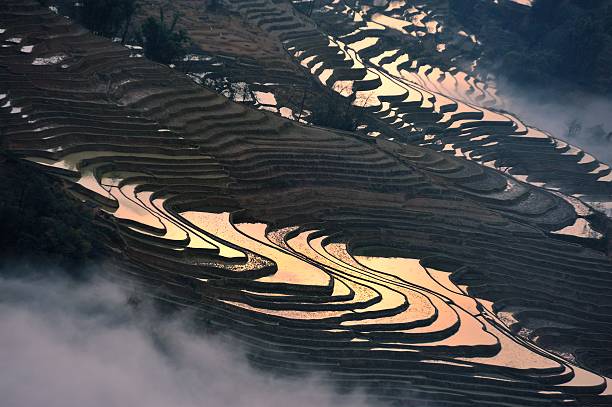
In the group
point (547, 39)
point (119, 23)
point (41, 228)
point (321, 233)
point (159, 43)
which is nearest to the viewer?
point (41, 228)

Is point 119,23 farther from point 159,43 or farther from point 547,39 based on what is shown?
point 547,39

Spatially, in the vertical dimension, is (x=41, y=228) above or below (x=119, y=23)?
below

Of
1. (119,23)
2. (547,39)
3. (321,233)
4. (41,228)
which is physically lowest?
(321,233)

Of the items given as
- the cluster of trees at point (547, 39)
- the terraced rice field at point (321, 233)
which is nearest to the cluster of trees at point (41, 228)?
the terraced rice field at point (321, 233)

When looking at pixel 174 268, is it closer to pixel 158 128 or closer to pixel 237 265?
pixel 237 265

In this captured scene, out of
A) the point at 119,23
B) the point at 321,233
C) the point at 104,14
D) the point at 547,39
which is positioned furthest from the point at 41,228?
the point at 547,39

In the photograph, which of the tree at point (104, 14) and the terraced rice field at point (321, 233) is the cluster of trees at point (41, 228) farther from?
the tree at point (104, 14)

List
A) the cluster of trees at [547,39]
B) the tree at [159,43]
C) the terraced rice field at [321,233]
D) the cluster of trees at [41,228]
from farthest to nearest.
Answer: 1. the cluster of trees at [547,39]
2. the tree at [159,43]
3. the terraced rice field at [321,233]
4. the cluster of trees at [41,228]
